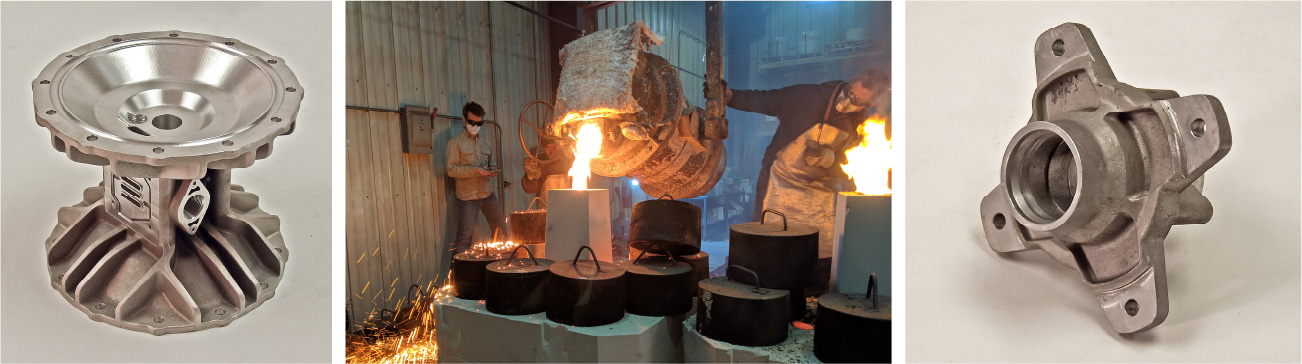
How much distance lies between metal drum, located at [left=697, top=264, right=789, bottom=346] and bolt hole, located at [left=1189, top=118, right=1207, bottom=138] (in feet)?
3.74

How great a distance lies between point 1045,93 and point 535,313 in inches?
65.4

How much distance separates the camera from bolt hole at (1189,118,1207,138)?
54 centimetres

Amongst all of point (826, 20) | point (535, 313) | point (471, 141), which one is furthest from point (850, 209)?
point (471, 141)

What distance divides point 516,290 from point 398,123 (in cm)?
182

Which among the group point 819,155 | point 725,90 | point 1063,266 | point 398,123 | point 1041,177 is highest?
point 725,90

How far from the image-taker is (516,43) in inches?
165

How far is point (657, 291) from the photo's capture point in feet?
6.26

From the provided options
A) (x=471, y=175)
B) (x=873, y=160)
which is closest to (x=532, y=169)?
(x=471, y=175)

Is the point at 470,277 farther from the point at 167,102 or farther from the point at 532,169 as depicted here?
the point at 532,169

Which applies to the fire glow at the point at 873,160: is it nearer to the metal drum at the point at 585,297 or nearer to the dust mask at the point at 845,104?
the dust mask at the point at 845,104

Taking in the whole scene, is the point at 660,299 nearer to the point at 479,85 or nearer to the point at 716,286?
the point at 716,286

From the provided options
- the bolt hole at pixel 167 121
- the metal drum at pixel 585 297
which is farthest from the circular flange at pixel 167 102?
the metal drum at pixel 585 297

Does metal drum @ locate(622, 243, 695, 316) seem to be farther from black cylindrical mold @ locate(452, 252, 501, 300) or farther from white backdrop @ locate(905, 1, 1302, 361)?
white backdrop @ locate(905, 1, 1302, 361)

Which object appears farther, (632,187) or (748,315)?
(632,187)
